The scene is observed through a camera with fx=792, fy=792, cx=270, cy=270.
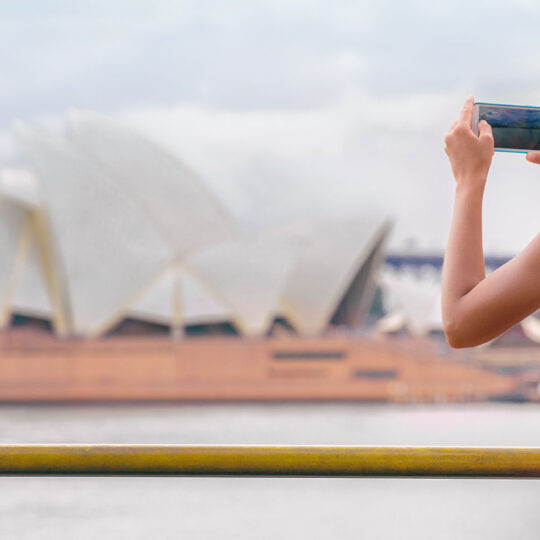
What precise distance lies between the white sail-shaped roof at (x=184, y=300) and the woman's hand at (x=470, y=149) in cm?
2445

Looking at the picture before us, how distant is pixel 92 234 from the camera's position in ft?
75.6

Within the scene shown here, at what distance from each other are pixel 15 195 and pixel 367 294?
470 inches

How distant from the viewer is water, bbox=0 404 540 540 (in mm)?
1114

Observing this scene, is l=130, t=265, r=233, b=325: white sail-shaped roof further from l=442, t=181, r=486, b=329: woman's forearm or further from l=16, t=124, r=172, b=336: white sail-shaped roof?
l=442, t=181, r=486, b=329: woman's forearm

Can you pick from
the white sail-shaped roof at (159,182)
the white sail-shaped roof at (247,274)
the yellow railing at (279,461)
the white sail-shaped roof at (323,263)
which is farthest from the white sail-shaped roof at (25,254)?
the yellow railing at (279,461)

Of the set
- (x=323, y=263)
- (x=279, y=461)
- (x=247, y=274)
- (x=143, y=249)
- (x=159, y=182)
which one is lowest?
(x=247, y=274)

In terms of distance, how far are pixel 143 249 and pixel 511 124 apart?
23704 mm

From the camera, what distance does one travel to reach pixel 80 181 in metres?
22.5

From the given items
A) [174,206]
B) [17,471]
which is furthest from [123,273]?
[17,471]

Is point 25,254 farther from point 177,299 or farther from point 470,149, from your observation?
point 470,149

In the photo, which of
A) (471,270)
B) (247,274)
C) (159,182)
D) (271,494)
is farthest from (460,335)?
(247,274)

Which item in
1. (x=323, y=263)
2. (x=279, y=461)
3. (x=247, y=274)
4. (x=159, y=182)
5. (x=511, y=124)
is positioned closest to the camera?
(x=511, y=124)

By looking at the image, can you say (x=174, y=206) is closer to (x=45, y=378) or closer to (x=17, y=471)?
(x=45, y=378)

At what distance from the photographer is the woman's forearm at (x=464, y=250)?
2.29 ft
